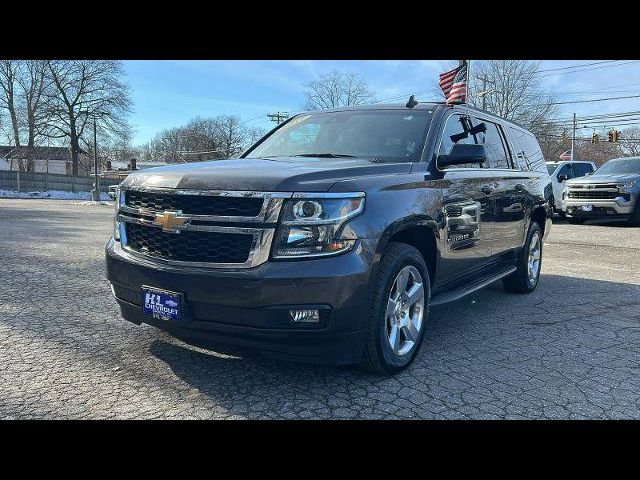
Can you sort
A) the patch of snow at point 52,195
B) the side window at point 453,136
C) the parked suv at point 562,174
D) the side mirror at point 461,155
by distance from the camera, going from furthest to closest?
1. the patch of snow at point 52,195
2. the parked suv at point 562,174
3. the side window at point 453,136
4. the side mirror at point 461,155

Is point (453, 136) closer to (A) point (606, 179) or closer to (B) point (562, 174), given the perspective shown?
(A) point (606, 179)

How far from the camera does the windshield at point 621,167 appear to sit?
14.8m

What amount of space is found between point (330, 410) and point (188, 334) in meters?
0.95

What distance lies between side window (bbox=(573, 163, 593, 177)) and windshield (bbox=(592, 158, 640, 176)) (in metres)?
2.02

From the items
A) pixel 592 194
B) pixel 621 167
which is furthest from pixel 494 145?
pixel 621 167

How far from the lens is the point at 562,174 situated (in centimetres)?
1683

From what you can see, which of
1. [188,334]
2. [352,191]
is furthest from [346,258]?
[188,334]

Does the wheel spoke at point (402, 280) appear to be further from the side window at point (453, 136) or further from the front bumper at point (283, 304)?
the side window at point (453, 136)

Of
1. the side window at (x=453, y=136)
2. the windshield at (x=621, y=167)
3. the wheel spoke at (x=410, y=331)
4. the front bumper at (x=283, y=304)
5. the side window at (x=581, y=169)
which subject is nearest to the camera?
the front bumper at (x=283, y=304)

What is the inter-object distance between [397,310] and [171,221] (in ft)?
5.20

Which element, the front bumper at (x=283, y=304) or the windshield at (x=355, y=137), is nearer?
the front bumper at (x=283, y=304)

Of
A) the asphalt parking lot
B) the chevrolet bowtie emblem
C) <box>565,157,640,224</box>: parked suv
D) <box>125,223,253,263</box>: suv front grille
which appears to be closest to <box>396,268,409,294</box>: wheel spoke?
the asphalt parking lot

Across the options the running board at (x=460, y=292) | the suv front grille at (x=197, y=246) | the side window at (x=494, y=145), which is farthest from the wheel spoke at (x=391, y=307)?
the side window at (x=494, y=145)

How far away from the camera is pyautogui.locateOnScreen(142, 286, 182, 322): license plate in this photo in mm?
3035
